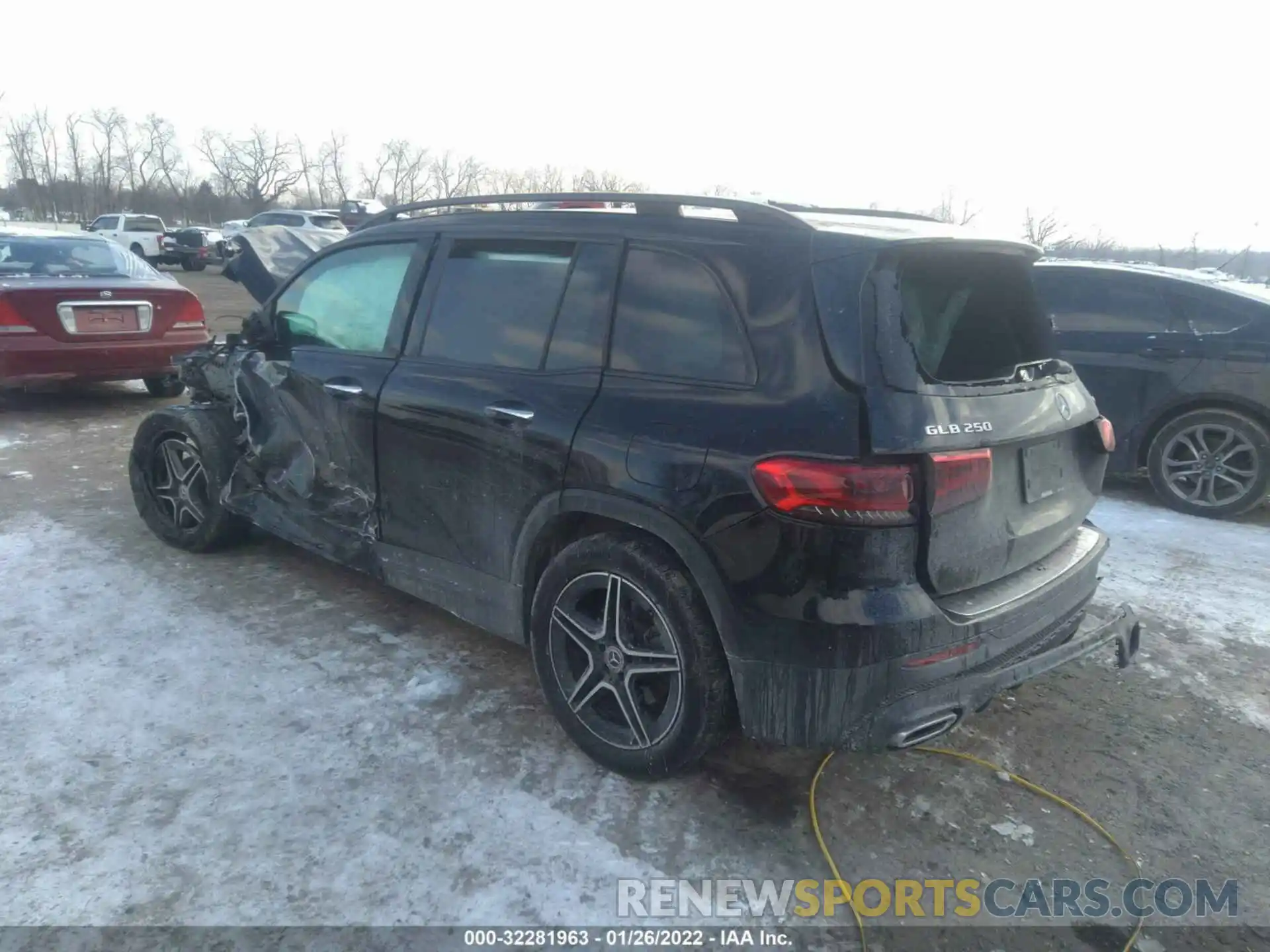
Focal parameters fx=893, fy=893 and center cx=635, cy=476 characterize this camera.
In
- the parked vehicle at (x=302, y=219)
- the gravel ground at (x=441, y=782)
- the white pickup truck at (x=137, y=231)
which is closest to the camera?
the gravel ground at (x=441, y=782)

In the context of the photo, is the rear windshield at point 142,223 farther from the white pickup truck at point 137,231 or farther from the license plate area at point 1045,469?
the license plate area at point 1045,469

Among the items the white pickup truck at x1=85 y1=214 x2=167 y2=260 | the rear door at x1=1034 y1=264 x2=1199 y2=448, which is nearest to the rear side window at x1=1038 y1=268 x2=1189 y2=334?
the rear door at x1=1034 y1=264 x2=1199 y2=448

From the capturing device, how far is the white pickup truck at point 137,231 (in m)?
30.6

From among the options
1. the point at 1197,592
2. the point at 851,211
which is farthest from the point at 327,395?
the point at 1197,592

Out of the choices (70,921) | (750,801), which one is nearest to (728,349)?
(750,801)

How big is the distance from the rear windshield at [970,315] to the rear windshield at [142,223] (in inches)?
1388

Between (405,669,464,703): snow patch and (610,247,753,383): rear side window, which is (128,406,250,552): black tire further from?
(610,247,753,383): rear side window

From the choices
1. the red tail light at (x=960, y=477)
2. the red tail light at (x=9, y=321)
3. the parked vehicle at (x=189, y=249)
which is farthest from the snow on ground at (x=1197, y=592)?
the parked vehicle at (x=189, y=249)

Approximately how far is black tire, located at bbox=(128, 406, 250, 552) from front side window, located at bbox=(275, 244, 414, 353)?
0.77 meters

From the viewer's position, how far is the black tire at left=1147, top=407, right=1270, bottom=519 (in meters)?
5.85

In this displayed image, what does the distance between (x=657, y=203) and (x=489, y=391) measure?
2.90ft

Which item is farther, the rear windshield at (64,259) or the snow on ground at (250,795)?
the rear windshield at (64,259)

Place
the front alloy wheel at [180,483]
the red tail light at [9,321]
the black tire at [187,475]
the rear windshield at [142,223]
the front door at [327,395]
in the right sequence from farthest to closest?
the rear windshield at [142,223], the red tail light at [9,321], the front alloy wheel at [180,483], the black tire at [187,475], the front door at [327,395]

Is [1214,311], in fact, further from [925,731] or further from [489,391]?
[489,391]
